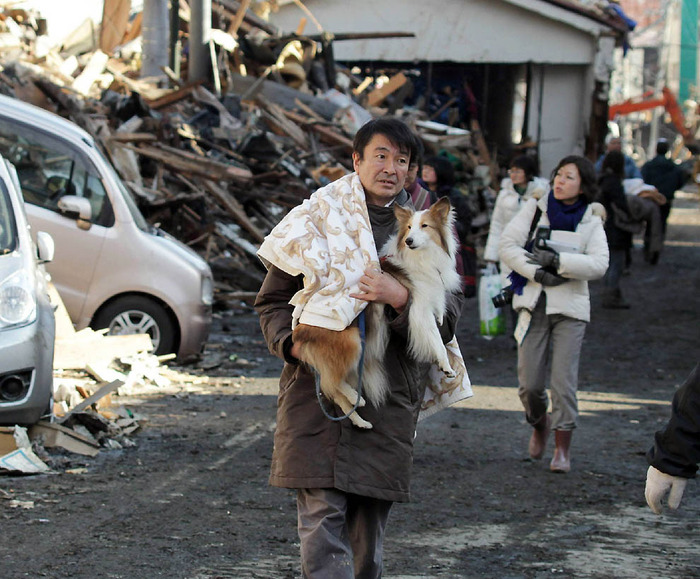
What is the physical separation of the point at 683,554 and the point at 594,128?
76.0ft

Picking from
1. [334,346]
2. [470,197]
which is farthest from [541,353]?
[470,197]

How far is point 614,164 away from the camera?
15953mm

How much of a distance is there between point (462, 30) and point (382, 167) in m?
24.7

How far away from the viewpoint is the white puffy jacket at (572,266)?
7.58 metres

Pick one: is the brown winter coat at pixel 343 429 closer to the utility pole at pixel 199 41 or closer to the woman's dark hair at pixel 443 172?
the woman's dark hair at pixel 443 172

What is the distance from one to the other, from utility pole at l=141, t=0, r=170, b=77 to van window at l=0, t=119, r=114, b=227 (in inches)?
339

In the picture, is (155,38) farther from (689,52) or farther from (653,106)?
(689,52)

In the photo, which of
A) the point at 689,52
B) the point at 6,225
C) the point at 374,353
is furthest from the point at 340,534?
the point at 689,52

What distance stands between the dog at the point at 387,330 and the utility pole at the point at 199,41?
15.8 m

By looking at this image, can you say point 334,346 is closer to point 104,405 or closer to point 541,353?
point 541,353

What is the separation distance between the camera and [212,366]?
11.6 metres

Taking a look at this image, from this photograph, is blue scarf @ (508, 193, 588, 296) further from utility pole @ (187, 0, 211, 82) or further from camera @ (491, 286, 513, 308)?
utility pole @ (187, 0, 211, 82)

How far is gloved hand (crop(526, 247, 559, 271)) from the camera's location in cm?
757

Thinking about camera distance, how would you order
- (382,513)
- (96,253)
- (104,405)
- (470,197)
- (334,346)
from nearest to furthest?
(334,346) → (382,513) → (104,405) → (96,253) → (470,197)
